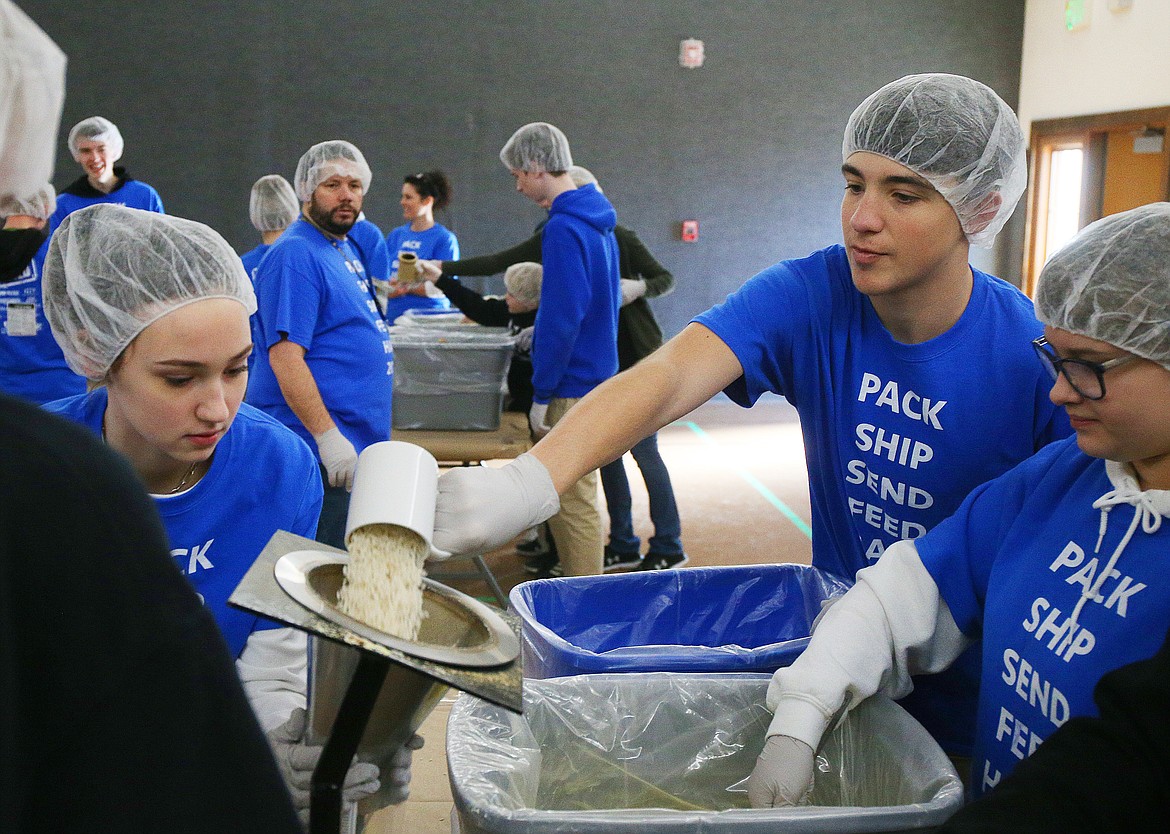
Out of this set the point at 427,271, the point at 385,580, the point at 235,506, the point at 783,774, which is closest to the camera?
the point at 385,580

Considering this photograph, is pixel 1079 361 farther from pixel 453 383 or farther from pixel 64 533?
pixel 453 383

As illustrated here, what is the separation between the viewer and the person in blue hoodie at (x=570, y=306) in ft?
13.1

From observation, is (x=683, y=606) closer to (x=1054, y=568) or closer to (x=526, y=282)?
(x=1054, y=568)

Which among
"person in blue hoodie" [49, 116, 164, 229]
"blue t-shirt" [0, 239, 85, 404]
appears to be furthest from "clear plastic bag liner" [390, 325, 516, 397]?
"person in blue hoodie" [49, 116, 164, 229]

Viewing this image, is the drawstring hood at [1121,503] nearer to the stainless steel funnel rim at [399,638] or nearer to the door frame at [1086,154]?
the stainless steel funnel rim at [399,638]

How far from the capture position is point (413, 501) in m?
1.11

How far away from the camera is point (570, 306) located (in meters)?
4.00

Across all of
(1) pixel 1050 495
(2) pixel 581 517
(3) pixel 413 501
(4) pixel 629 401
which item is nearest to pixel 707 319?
(4) pixel 629 401

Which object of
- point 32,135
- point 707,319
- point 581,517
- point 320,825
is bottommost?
point 581,517

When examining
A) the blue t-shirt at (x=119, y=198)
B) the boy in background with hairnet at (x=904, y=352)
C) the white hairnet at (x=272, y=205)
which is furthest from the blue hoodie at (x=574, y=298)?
the blue t-shirt at (x=119, y=198)

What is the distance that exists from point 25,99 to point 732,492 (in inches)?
227

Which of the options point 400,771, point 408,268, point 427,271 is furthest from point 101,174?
point 400,771

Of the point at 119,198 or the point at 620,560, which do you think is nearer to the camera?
the point at 620,560

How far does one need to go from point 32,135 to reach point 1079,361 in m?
1.10
